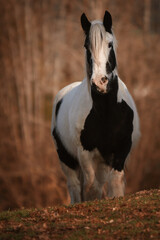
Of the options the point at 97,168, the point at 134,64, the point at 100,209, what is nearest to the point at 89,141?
the point at 97,168

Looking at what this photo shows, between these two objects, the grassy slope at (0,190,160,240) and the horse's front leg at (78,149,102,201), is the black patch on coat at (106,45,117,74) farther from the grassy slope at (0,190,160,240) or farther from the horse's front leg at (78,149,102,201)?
the grassy slope at (0,190,160,240)

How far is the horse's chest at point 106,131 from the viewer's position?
6562mm

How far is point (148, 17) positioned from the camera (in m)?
21.9

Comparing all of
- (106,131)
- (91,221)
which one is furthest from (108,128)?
(91,221)

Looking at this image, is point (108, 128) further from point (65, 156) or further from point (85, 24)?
point (65, 156)

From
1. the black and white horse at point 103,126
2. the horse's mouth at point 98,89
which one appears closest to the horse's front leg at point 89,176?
the black and white horse at point 103,126

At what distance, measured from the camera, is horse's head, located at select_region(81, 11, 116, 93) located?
19.6 feet

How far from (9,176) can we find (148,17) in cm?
883

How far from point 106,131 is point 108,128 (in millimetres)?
44

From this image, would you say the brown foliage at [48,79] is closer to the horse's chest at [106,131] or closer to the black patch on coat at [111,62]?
the horse's chest at [106,131]

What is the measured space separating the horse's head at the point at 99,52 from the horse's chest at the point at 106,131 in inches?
21.3

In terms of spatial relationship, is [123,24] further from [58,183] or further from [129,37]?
[58,183]

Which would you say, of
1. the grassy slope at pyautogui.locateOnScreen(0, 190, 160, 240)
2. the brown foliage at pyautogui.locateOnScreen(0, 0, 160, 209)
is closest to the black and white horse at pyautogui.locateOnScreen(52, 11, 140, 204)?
the grassy slope at pyautogui.locateOnScreen(0, 190, 160, 240)

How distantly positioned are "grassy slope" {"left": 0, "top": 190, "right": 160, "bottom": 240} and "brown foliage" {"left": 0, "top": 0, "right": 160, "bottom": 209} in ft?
40.4
